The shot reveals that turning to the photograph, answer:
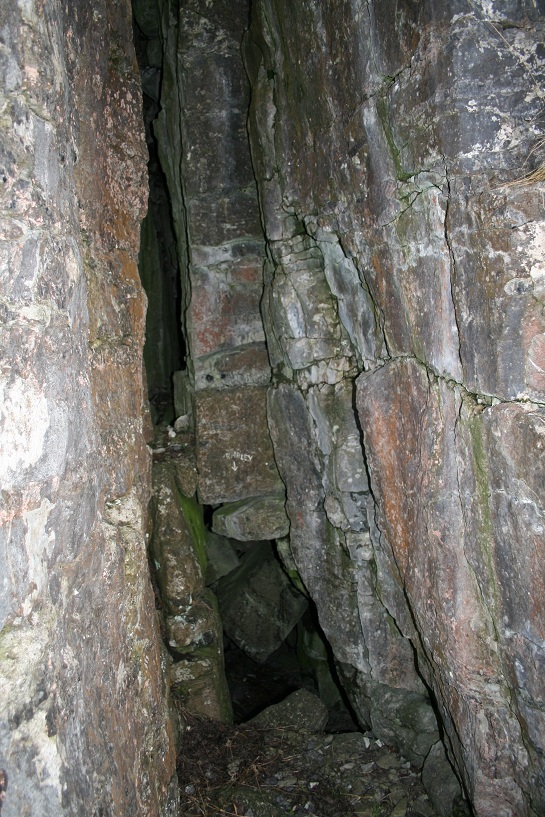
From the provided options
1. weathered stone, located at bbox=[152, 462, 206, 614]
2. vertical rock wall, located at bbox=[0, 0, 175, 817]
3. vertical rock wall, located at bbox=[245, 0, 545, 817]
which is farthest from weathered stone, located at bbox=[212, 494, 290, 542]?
vertical rock wall, located at bbox=[0, 0, 175, 817]

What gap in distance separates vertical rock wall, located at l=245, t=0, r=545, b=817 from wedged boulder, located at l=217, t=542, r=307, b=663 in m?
1.12

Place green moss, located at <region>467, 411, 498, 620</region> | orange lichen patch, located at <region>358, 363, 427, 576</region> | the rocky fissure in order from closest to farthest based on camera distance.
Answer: the rocky fissure → green moss, located at <region>467, 411, 498, 620</region> → orange lichen patch, located at <region>358, 363, 427, 576</region>

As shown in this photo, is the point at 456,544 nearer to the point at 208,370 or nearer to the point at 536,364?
the point at 536,364

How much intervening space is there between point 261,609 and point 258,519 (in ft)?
4.31

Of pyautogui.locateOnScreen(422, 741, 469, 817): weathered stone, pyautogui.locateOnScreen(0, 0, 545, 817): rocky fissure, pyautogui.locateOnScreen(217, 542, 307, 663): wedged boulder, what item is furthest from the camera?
pyautogui.locateOnScreen(217, 542, 307, 663): wedged boulder

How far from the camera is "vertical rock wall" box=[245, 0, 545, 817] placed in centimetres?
232

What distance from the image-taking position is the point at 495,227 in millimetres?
2324

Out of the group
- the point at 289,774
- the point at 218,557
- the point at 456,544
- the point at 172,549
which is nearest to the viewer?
the point at 456,544

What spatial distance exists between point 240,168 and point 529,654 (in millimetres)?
3263

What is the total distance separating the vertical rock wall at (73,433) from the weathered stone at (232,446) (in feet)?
3.82

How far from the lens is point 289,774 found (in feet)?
11.4

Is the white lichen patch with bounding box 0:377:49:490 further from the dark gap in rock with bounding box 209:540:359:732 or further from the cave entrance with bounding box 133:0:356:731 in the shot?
the dark gap in rock with bounding box 209:540:359:732

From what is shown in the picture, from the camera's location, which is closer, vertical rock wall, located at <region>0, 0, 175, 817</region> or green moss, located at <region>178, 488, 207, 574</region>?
vertical rock wall, located at <region>0, 0, 175, 817</region>

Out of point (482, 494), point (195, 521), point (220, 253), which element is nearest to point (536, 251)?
point (482, 494)
